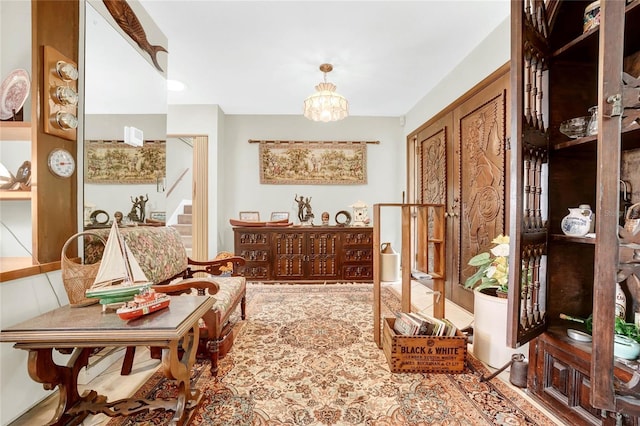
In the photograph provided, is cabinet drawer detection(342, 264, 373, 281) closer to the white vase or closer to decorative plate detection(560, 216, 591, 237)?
the white vase

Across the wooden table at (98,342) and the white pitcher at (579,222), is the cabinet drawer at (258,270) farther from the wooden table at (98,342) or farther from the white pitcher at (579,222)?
the white pitcher at (579,222)

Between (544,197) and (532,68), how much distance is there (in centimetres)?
69

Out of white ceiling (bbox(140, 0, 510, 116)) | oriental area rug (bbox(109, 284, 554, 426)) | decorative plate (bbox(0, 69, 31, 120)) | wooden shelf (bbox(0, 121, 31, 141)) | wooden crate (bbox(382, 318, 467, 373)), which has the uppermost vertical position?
white ceiling (bbox(140, 0, 510, 116))

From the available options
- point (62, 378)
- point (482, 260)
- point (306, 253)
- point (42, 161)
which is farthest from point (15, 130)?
point (306, 253)

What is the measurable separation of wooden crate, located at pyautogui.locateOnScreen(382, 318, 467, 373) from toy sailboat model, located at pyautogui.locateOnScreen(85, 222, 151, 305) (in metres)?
1.57

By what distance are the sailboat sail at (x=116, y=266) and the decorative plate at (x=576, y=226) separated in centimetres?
227

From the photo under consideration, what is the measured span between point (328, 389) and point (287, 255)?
102 inches

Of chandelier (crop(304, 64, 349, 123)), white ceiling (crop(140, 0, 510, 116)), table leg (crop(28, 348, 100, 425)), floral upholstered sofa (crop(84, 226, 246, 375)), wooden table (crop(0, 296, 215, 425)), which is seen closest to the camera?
wooden table (crop(0, 296, 215, 425))

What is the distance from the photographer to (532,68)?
1.44m

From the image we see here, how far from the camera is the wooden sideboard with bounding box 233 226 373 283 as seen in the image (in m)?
4.15

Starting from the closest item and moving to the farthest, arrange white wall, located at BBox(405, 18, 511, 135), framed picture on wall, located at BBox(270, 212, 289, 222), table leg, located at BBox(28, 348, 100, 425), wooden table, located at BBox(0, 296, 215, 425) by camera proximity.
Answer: wooden table, located at BBox(0, 296, 215, 425) → table leg, located at BBox(28, 348, 100, 425) → white wall, located at BBox(405, 18, 511, 135) → framed picture on wall, located at BBox(270, 212, 289, 222)

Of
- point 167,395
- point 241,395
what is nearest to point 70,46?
point 167,395

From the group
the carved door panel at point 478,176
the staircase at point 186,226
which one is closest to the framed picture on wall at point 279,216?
Answer: the staircase at point 186,226

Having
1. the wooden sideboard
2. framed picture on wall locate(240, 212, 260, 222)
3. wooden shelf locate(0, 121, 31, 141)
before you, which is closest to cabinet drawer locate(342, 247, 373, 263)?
the wooden sideboard
